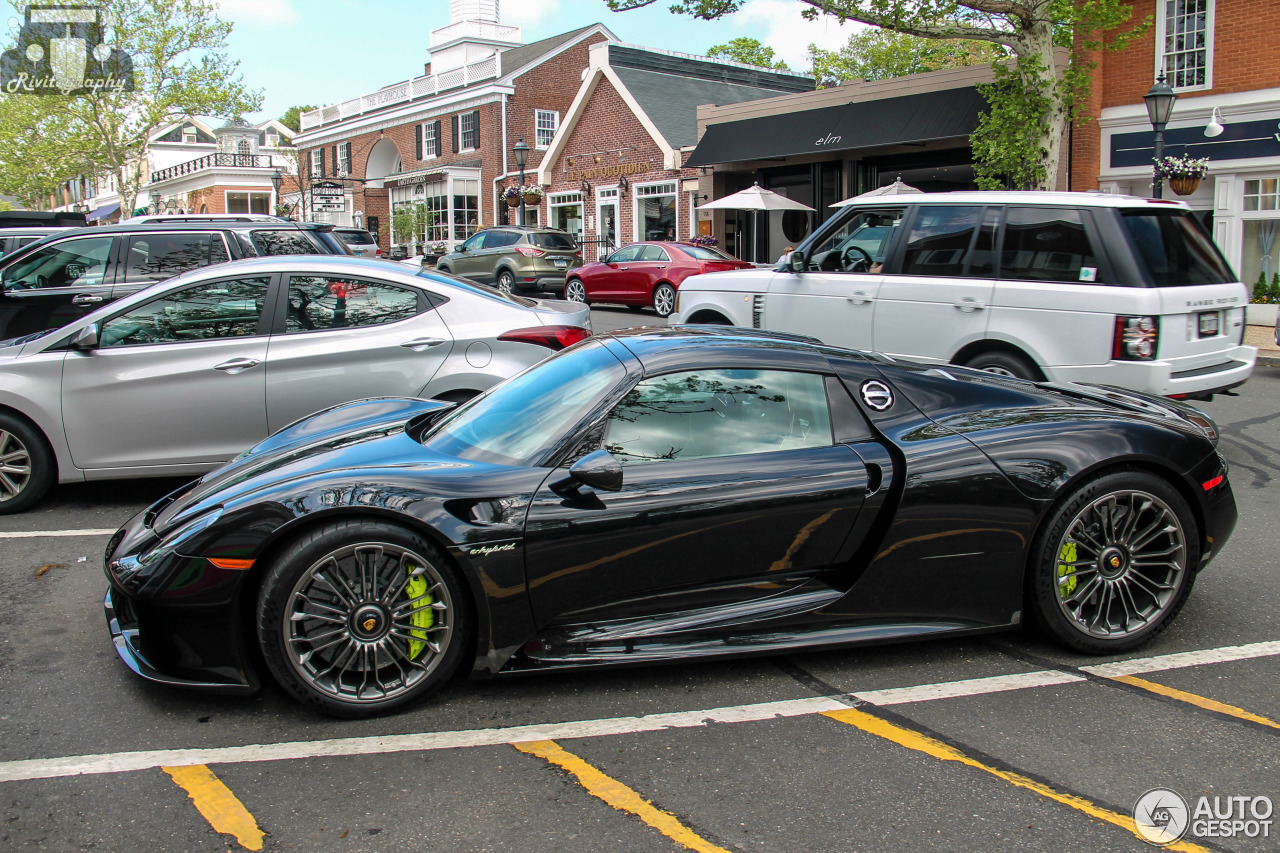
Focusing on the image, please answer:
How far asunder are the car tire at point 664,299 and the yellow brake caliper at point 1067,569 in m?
15.9

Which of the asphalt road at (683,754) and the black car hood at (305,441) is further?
the black car hood at (305,441)

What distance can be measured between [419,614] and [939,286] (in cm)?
539

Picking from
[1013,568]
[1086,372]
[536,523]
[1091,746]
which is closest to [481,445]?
[536,523]

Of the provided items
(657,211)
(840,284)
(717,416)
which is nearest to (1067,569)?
(717,416)

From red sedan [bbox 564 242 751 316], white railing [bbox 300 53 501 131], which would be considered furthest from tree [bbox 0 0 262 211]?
red sedan [bbox 564 242 751 316]

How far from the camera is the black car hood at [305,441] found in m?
3.57

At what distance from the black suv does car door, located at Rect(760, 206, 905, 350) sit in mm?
4807

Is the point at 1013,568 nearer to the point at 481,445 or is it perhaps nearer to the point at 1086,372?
the point at 481,445

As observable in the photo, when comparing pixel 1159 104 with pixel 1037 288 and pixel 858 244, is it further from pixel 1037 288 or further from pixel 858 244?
pixel 1037 288

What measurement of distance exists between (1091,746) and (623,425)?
6.15 ft

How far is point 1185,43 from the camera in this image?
56.3ft

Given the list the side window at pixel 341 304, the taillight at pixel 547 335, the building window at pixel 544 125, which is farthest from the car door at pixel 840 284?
the building window at pixel 544 125

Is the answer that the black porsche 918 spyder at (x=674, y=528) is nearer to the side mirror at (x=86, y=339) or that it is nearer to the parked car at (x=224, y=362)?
the parked car at (x=224, y=362)

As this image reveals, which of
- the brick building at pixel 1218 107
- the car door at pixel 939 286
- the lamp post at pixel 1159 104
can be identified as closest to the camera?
the car door at pixel 939 286
